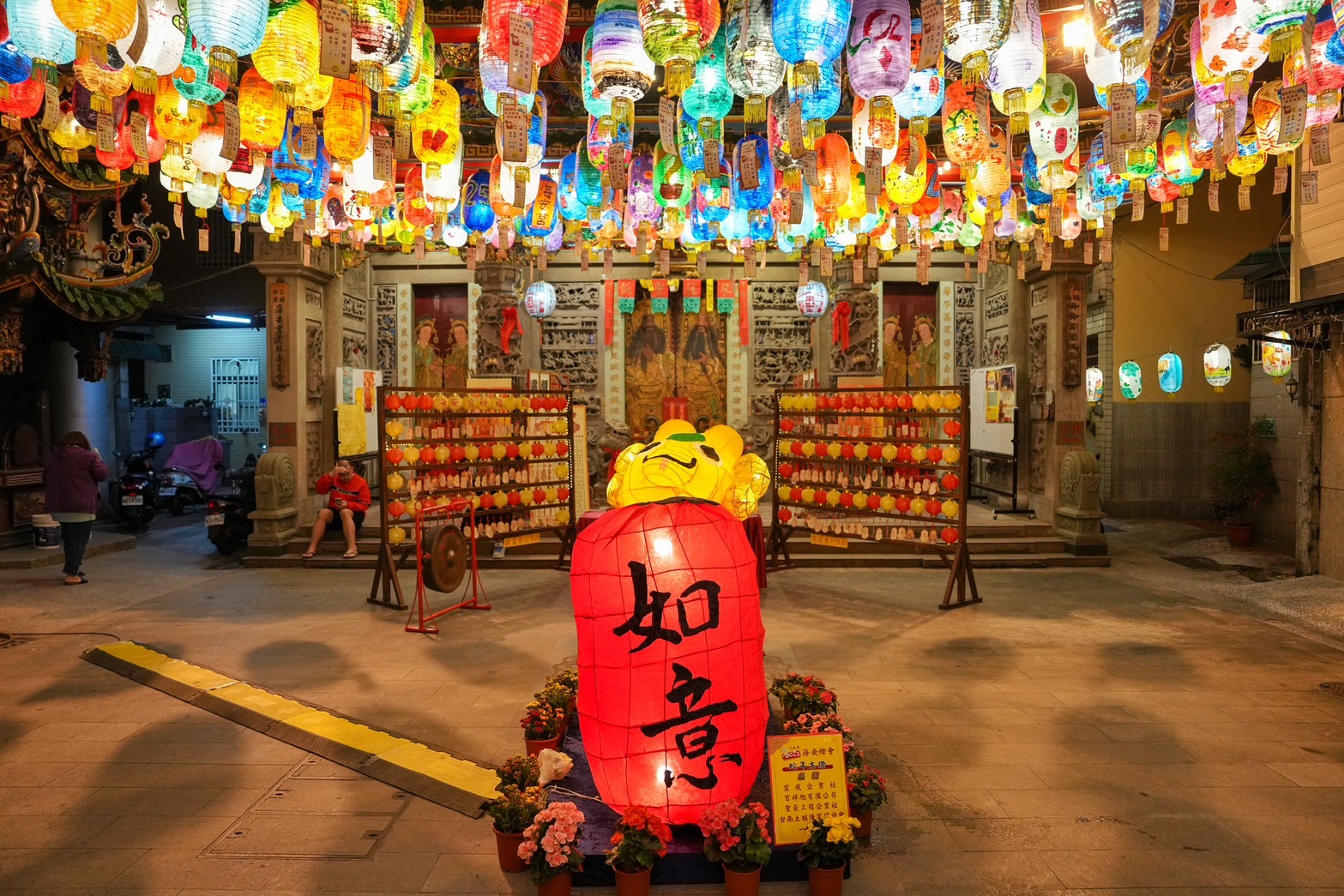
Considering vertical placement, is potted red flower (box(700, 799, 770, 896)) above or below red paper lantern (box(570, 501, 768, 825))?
below

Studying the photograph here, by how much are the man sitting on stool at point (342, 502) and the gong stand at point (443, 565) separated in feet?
7.62

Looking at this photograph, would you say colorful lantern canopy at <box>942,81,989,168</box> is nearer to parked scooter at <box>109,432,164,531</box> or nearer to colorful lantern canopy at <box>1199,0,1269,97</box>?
colorful lantern canopy at <box>1199,0,1269,97</box>

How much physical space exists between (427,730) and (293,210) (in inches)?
229

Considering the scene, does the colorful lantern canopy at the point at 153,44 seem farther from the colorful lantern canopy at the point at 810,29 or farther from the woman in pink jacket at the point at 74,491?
the woman in pink jacket at the point at 74,491

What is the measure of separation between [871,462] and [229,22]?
6.81 m

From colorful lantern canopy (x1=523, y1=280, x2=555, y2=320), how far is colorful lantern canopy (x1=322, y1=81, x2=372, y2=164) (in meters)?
6.94

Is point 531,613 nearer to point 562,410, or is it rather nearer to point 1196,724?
point 562,410

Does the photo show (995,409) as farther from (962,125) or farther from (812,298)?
(962,125)

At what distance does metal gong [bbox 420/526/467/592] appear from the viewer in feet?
23.5

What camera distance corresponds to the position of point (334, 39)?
3.95 metres

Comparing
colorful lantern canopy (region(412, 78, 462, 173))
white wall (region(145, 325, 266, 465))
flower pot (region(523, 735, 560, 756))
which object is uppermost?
colorful lantern canopy (region(412, 78, 462, 173))

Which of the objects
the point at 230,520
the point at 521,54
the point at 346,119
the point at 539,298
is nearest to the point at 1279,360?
the point at 521,54

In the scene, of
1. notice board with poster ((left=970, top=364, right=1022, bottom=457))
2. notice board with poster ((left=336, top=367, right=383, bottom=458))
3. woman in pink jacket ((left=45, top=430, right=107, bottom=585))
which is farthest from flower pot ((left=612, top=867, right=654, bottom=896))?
notice board with poster ((left=970, top=364, right=1022, bottom=457))

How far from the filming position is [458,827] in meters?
3.86
